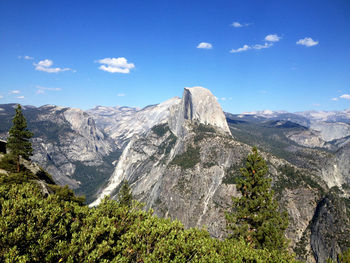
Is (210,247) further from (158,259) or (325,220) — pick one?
(325,220)

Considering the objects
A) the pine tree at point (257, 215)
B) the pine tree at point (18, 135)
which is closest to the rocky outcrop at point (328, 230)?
the pine tree at point (257, 215)

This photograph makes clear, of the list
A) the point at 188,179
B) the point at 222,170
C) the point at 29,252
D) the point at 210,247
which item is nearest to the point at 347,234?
the point at 222,170

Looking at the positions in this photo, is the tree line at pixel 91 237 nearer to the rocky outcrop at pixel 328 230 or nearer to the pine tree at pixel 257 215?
the pine tree at pixel 257 215

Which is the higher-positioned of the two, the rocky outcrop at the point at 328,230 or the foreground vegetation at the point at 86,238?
the foreground vegetation at the point at 86,238

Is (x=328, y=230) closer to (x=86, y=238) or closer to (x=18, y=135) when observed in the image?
(x=86, y=238)

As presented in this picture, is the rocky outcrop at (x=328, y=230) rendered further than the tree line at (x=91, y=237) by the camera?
Yes

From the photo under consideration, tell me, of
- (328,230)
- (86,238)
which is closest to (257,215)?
(86,238)

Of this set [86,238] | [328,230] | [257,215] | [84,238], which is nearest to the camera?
[84,238]

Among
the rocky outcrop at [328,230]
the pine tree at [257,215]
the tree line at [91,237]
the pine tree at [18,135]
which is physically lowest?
the rocky outcrop at [328,230]

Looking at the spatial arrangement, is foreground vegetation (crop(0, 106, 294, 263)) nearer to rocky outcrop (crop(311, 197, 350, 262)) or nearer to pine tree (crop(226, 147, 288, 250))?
pine tree (crop(226, 147, 288, 250))
